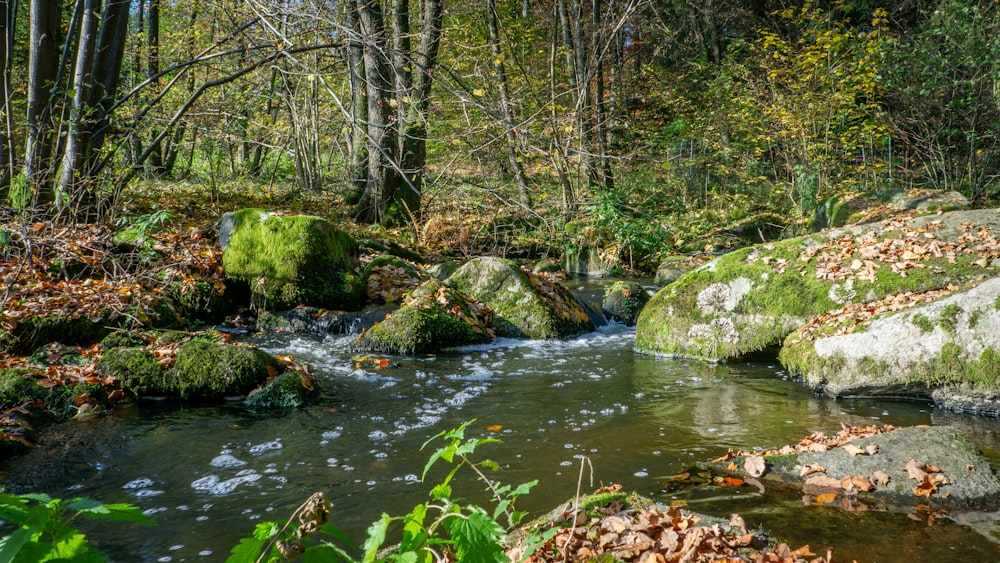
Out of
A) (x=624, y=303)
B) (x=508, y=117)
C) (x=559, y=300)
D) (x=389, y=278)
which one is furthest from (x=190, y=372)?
(x=624, y=303)

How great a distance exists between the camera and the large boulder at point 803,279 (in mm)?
7266

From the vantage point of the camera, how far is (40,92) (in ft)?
29.0

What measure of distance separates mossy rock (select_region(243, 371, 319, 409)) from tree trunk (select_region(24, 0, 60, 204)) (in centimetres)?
Answer: 483

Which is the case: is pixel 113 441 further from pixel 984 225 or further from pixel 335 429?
pixel 984 225

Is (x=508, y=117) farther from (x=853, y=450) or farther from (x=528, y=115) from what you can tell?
(x=528, y=115)

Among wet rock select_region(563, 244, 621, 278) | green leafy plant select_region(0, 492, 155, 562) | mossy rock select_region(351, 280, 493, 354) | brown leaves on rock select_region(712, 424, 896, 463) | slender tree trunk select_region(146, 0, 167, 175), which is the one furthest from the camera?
slender tree trunk select_region(146, 0, 167, 175)

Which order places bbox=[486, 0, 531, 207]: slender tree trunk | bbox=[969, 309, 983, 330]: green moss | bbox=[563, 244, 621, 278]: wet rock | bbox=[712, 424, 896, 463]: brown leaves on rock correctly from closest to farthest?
bbox=[712, 424, 896, 463]: brown leaves on rock → bbox=[486, 0, 531, 207]: slender tree trunk → bbox=[969, 309, 983, 330]: green moss → bbox=[563, 244, 621, 278]: wet rock

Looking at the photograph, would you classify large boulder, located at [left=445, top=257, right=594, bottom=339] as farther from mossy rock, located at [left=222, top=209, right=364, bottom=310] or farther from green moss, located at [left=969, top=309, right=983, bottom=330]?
green moss, located at [left=969, top=309, right=983, bottom=330]

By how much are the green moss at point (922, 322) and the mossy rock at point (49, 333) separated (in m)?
8.54

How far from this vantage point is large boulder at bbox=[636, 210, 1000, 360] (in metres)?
7.27

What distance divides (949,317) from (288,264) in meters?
8.14

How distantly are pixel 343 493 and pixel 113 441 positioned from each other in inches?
89.7

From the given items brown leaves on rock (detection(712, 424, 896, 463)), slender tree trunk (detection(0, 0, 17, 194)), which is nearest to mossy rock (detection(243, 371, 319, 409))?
brown leaves on rock (detection(712, 424, 896, 463))

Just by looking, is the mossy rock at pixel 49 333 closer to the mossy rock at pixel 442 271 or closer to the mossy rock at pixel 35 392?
the mossy rock at pixel 35 392
